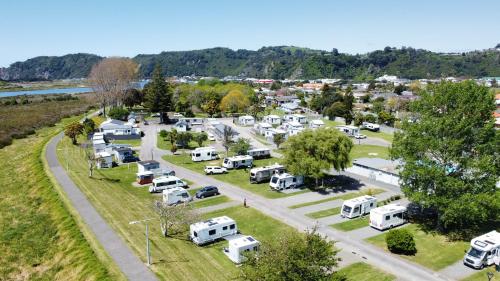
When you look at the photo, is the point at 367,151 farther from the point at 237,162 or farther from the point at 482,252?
the point at 482,252

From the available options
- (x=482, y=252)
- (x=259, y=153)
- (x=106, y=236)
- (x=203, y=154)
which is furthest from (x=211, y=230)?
(x=259, y=153)

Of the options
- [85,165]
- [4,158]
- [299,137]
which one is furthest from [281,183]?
[4,158]

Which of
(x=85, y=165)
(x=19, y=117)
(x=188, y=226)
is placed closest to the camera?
(x=188, y=226)

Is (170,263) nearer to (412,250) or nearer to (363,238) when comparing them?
(363,238)

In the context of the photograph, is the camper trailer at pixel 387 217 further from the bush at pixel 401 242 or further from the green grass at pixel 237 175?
the green grass at pixel 237 175

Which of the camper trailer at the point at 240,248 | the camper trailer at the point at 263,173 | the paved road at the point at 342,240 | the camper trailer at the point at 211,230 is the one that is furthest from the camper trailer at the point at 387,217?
the camper trailer at the point at 263,173

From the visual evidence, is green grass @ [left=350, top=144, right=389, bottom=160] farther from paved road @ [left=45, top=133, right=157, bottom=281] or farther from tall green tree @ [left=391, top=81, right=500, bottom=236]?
paved road @ [left=45, top=133, right=157, bottom=281]
